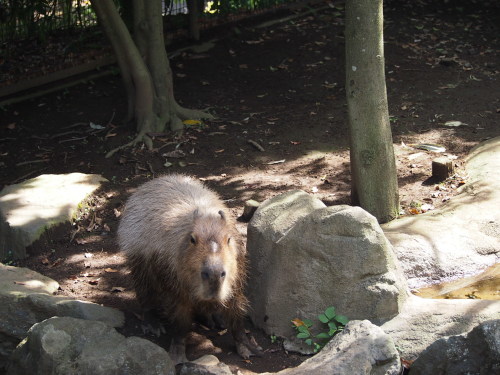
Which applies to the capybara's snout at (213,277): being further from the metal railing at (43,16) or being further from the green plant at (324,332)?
the metal railing at (43,16)

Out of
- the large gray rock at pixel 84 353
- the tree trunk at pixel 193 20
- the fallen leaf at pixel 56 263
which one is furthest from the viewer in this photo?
the tree trunk at pixel 193 20

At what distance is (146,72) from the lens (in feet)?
24.0

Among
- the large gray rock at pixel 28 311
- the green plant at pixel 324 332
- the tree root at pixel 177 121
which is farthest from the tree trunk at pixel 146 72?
the green plant at pixel 324 332

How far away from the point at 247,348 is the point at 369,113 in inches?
83.6

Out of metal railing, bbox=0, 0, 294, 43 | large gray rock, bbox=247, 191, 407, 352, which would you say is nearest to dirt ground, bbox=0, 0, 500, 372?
large gray rock, bbox=247, 191, 407, 352

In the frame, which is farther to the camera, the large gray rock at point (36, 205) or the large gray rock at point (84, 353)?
the large gray rock at point (36, 205)

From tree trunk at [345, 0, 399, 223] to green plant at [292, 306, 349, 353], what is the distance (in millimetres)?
1462

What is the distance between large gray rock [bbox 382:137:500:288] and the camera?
15.5 feet

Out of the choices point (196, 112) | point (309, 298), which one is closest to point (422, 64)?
point (196, 112)

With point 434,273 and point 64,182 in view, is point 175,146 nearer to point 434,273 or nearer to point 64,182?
point 64,182

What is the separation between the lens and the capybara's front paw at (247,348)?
4.21 metres

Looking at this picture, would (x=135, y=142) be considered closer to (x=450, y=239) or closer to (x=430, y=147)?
(x=430, y=147)

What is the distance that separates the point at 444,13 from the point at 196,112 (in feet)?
16.6

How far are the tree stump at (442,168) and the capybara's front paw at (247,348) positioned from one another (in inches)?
103
